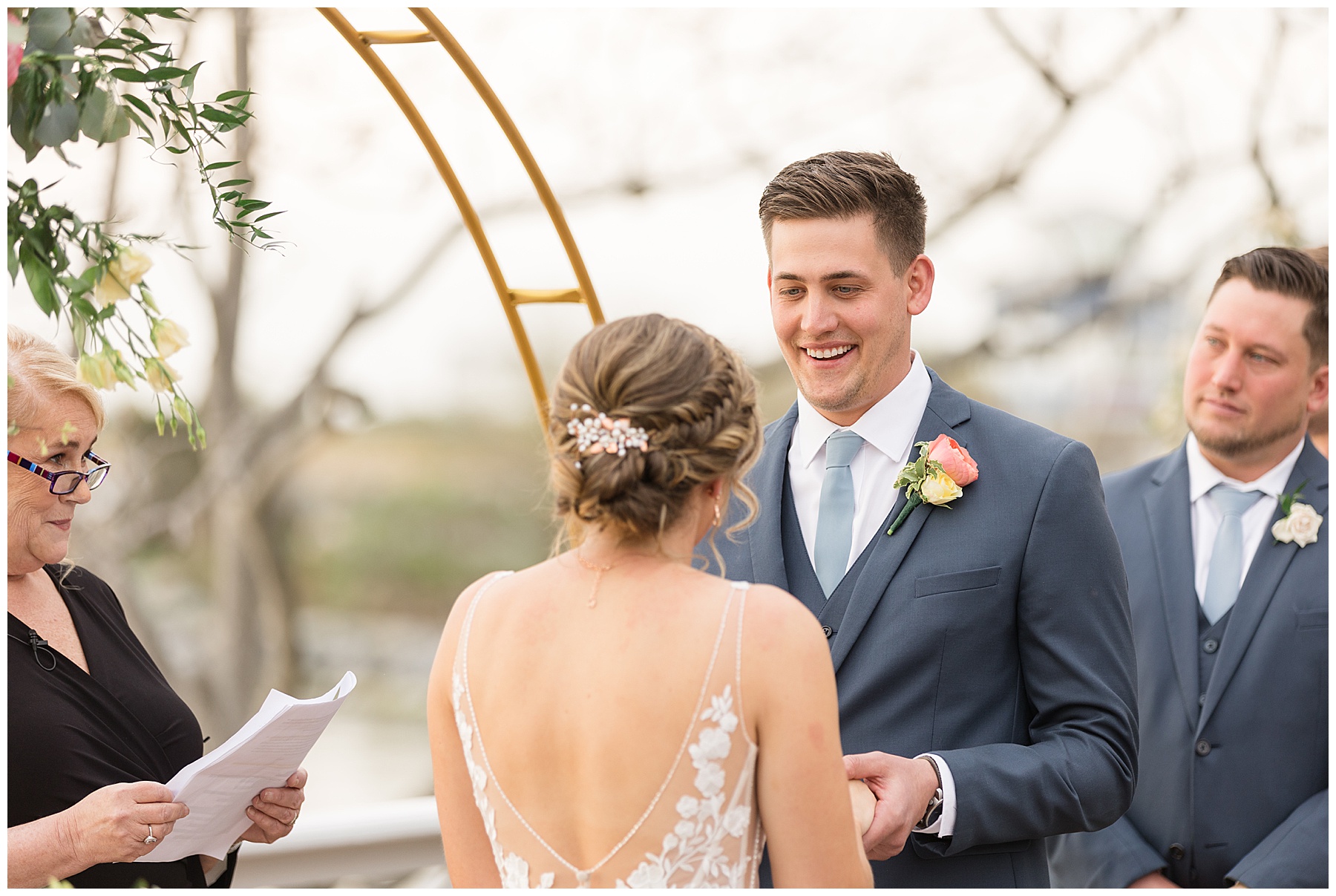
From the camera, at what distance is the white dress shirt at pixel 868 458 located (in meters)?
2.31

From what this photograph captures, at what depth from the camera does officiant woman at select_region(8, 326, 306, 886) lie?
6.69ft

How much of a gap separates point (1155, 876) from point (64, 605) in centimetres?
245

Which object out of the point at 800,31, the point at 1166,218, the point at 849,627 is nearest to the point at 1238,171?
the point at 1166,218

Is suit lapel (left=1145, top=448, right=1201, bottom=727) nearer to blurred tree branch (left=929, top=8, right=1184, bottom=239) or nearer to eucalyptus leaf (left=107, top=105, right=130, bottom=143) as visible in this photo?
eucalyptus leaf (left=107, top=105, right=130, bottom=143)

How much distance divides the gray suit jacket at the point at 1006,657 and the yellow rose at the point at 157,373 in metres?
1.31

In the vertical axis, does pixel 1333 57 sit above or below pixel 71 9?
below

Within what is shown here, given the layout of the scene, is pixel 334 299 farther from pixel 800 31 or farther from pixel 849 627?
pixel 849 627

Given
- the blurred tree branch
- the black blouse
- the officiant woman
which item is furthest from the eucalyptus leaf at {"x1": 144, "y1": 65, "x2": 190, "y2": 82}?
the blurred tree branch

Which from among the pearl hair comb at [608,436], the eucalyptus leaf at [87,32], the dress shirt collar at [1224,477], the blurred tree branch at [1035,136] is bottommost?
the dress shirt collar at [1224,477]

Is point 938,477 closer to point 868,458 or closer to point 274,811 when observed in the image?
point 868,458

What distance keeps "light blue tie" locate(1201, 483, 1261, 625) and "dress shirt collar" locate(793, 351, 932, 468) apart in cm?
92

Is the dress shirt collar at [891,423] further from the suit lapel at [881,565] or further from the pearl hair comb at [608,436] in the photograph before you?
the pearl hair comb at [608,436]

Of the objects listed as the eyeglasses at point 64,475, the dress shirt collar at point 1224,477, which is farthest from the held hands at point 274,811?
the dress shirt collar at point 1224,477

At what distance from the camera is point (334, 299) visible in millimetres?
8031
